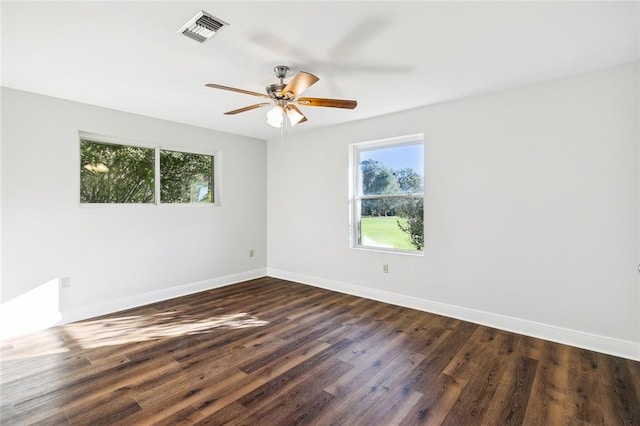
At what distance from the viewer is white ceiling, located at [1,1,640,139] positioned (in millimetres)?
1828

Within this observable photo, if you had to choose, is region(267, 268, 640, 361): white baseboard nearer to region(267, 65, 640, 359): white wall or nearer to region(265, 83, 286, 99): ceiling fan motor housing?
region(267, 65, 640, 359): white wall

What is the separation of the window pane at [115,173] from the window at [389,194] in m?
2.80

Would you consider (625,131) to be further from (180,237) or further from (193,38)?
(180,237)

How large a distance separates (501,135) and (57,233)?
473 centimetres

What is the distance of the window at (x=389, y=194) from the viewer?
3.84 metres

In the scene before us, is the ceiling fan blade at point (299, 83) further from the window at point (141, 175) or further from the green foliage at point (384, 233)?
the window at point (141, 175)

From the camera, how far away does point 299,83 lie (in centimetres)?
227

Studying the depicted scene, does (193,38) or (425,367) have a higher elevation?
(193,38)

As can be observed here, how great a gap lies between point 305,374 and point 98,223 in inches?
117

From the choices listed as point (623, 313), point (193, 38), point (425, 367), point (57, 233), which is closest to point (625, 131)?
point (623, 313)

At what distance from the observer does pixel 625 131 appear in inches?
99.0

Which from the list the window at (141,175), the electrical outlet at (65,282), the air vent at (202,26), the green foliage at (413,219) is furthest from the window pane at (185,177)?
the green foliage at (413,219)

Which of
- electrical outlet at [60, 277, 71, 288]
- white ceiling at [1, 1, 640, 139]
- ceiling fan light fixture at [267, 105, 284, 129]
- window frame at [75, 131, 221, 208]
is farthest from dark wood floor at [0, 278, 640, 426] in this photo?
white ceiling at [1, 1, 640, 139]

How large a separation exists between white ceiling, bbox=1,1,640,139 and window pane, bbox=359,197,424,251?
1.35 meters
